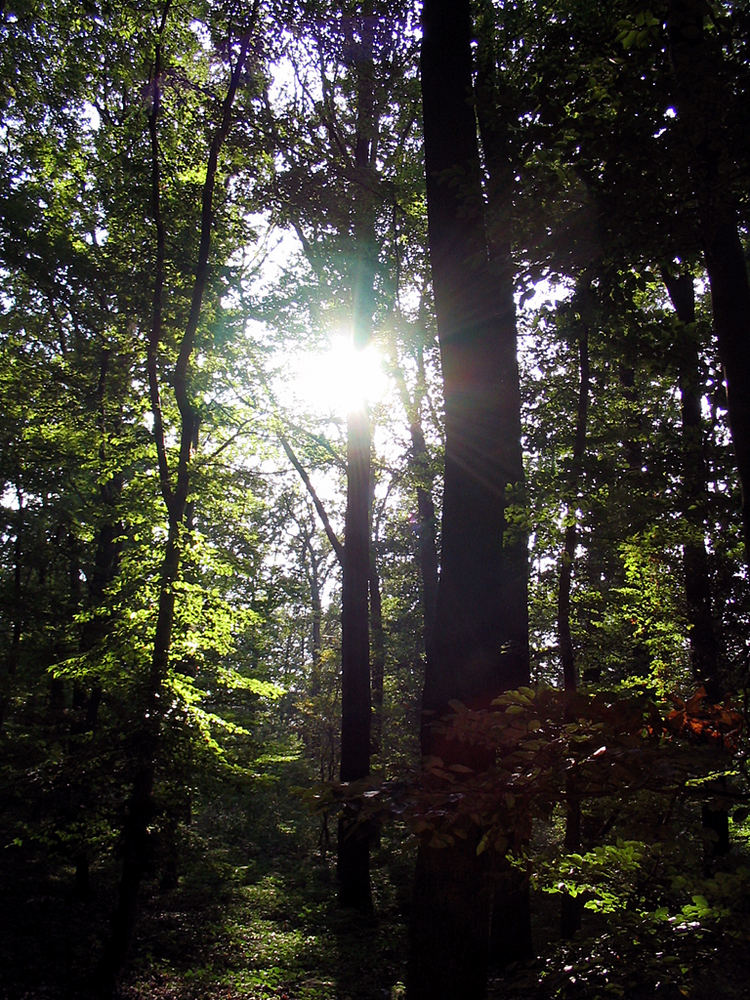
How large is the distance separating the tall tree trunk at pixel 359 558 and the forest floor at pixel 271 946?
2.32 ft

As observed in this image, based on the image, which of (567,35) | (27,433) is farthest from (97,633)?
(567,35)

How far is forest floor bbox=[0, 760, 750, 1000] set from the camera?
2.72 metres

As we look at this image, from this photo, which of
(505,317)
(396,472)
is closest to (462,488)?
(505,317)

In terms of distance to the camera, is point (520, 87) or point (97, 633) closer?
point (520, 87)

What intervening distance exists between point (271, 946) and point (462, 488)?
8357 millimetres

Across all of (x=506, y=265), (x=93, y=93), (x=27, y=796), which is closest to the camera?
(x=506, y=265)

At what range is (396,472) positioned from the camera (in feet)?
45.4

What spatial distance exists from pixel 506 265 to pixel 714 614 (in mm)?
7872

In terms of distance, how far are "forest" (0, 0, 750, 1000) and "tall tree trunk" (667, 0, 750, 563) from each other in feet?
0.07

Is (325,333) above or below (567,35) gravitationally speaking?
above

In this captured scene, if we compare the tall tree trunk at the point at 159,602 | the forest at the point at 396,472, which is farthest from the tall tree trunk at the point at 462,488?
the tall tree trunk at the point at 159,602

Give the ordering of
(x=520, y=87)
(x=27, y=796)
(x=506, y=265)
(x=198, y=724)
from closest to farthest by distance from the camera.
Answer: (x=506, y=265), (x=520, y=87), (x=27, y=796), (x=198, y=724)

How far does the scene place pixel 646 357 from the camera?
4.62 meters

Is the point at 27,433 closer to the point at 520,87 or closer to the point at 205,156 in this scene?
the point at 205,156
